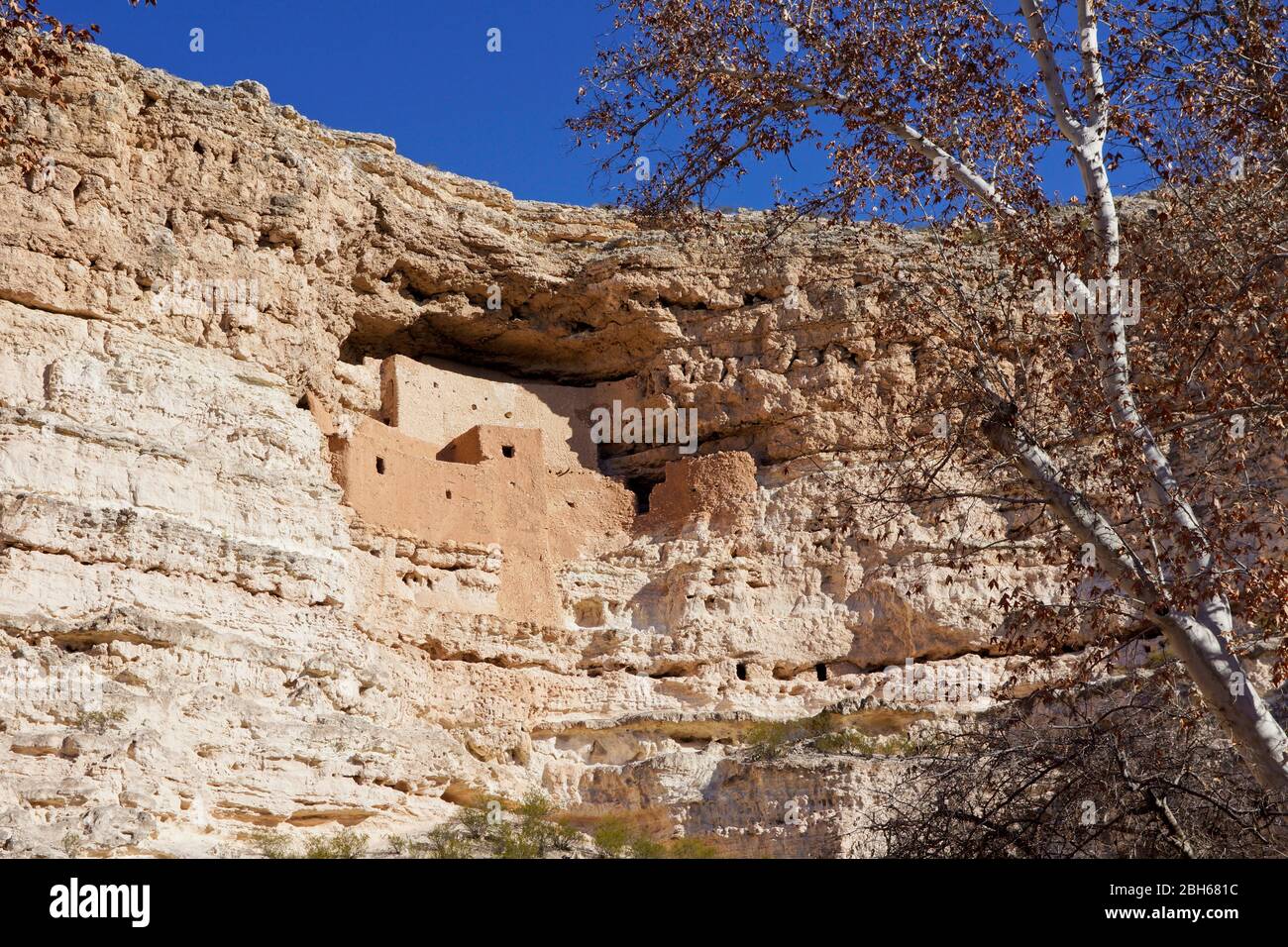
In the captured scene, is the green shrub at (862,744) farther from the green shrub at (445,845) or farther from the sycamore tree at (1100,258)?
the sycamore tree at (1100,258)

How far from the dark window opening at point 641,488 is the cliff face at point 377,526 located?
0.55 ft

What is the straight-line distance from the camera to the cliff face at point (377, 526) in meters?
17.7

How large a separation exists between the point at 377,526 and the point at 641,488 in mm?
5633

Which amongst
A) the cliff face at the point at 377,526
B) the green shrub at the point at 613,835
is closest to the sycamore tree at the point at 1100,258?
the cliff face at the point at 377,526

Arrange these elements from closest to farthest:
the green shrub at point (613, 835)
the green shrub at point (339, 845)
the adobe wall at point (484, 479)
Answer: the green shrub at point (339, 845) < the green shrub at point (613, 835) < the adobe wall at point (484, 479)

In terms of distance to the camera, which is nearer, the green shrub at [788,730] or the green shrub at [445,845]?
the green shrub at [445,845]

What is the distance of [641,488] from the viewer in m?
26.5

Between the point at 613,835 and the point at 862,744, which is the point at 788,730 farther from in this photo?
the point at 613,835

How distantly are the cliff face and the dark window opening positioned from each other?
0.55 ft

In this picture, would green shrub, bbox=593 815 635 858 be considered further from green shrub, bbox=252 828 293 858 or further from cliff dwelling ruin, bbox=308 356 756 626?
green shrub, bbox=252 828 293 858

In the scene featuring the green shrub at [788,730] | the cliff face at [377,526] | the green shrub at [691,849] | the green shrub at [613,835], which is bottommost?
the green shrub at [691,849]

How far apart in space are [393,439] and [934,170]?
13.8m

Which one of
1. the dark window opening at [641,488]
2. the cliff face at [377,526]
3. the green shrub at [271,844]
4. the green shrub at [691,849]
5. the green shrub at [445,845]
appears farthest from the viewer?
the dark window opening at [641,488]

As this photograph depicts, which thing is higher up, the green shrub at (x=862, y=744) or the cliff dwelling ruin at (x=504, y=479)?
the cliff dwelling ruin at (x=504, y=479)
